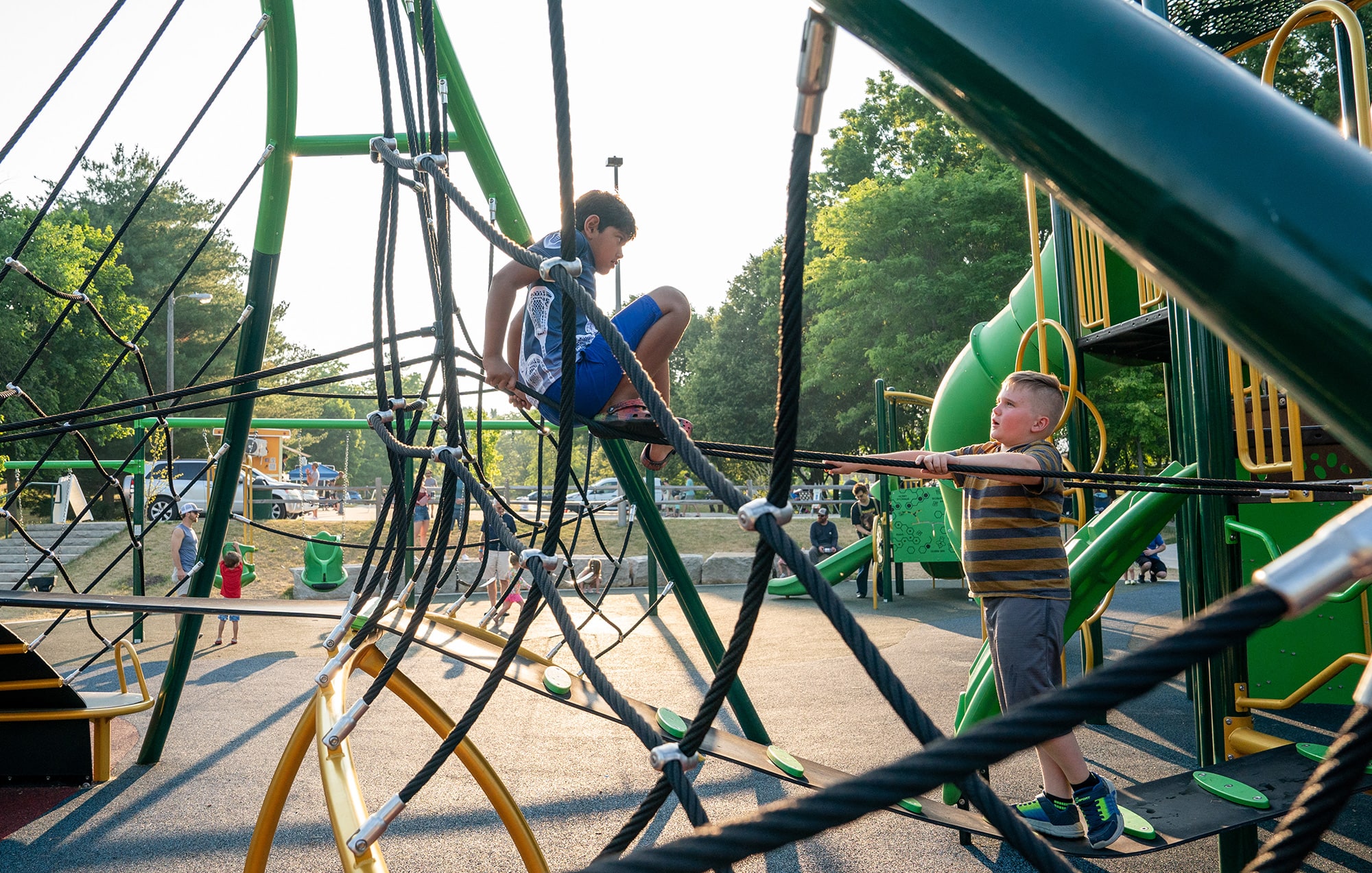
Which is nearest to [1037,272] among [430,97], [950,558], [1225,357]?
[1225,357]

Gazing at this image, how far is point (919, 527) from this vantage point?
1178 cm

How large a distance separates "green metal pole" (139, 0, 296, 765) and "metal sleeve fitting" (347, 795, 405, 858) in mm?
2591

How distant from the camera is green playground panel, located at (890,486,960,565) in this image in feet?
38.5

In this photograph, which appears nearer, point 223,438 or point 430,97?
point 430,97

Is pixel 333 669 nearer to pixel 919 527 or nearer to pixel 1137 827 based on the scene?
pixel 1137 827

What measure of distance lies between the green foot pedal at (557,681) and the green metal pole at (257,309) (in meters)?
2.03

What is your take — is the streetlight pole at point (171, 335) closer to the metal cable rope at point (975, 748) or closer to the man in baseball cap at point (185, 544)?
the man in baseball cap at point (185, 544)

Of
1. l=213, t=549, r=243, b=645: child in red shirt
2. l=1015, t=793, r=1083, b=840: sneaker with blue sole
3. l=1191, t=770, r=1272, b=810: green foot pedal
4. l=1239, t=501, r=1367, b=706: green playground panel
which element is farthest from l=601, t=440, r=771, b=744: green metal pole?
l=213, t=549, r=243, b=645: child in red shirt

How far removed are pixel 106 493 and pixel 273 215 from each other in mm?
26808

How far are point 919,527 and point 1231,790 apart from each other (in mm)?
9216

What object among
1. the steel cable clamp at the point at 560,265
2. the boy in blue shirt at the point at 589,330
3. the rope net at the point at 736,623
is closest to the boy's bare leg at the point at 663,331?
the boy in blue shirt at the point at 589,330

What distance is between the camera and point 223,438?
4.17 meters

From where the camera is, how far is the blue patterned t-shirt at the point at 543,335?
276cm

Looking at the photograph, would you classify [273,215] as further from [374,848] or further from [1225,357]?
[1225,357]
